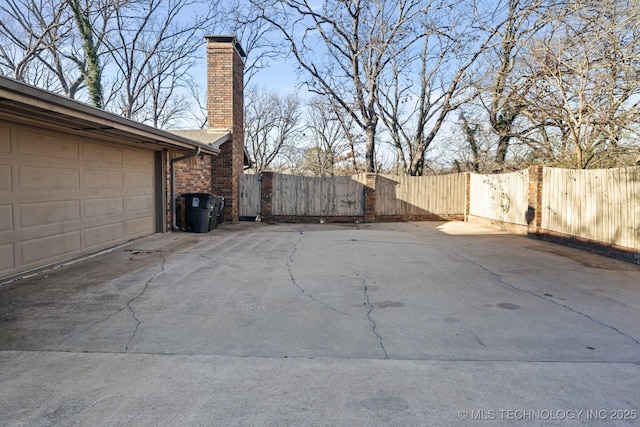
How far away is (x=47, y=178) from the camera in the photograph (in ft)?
22.5

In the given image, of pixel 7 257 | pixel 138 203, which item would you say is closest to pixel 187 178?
pixel 138 203

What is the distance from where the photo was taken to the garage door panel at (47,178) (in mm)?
6371

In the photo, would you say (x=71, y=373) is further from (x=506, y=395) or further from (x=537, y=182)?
(x=537, y=182)

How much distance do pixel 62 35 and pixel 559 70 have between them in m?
20.5

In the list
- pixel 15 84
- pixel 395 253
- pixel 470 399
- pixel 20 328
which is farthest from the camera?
pixel 395 253

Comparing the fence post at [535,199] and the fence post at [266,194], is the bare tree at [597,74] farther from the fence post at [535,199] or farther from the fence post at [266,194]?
the fence post at [266,194]

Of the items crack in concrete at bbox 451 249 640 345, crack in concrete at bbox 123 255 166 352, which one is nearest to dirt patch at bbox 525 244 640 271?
crack in concrete at bbox 451 249 640 345

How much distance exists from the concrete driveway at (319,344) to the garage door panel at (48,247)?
39 cm

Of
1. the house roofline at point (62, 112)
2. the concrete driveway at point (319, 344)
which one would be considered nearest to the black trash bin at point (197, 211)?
the house roofline at point (62, 112)

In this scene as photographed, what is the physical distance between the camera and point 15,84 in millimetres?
4547

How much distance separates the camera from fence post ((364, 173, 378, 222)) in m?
15.9

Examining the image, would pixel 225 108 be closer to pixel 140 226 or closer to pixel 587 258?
pixel 140 226

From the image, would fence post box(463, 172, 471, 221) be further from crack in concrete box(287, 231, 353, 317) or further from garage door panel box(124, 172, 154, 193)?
garage door panel box(124, 172, 154, 193)

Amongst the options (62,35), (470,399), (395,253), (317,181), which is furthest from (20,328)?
(62,35)
